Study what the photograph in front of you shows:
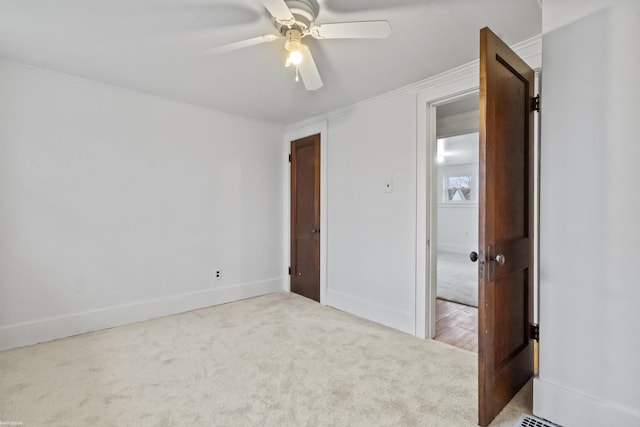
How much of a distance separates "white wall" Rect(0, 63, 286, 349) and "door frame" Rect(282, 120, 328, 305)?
1.02 ft

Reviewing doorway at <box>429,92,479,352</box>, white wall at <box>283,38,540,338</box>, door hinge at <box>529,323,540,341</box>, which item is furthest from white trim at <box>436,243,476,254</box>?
door hinge at <box>529,323,540,341</box>

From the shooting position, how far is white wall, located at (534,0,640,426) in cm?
136

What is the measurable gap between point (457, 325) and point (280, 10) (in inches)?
118

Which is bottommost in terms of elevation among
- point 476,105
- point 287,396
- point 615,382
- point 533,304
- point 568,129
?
point 287,396

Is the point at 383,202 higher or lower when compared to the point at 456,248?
higher

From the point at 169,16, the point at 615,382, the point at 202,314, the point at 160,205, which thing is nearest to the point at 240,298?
the point at 202,314

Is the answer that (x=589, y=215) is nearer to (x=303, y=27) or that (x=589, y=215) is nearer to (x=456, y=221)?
(x=303, y=27)

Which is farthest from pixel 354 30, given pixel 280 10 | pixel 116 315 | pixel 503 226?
pixel 116 315

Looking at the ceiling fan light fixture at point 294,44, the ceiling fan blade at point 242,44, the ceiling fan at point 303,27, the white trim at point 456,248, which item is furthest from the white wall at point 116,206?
the white trim at point 456,248

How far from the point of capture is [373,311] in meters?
3.03

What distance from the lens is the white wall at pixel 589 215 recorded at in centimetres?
136

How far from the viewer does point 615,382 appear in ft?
4.59

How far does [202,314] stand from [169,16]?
269 cm

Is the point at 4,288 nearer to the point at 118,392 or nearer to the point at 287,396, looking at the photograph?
the point at 118,392
